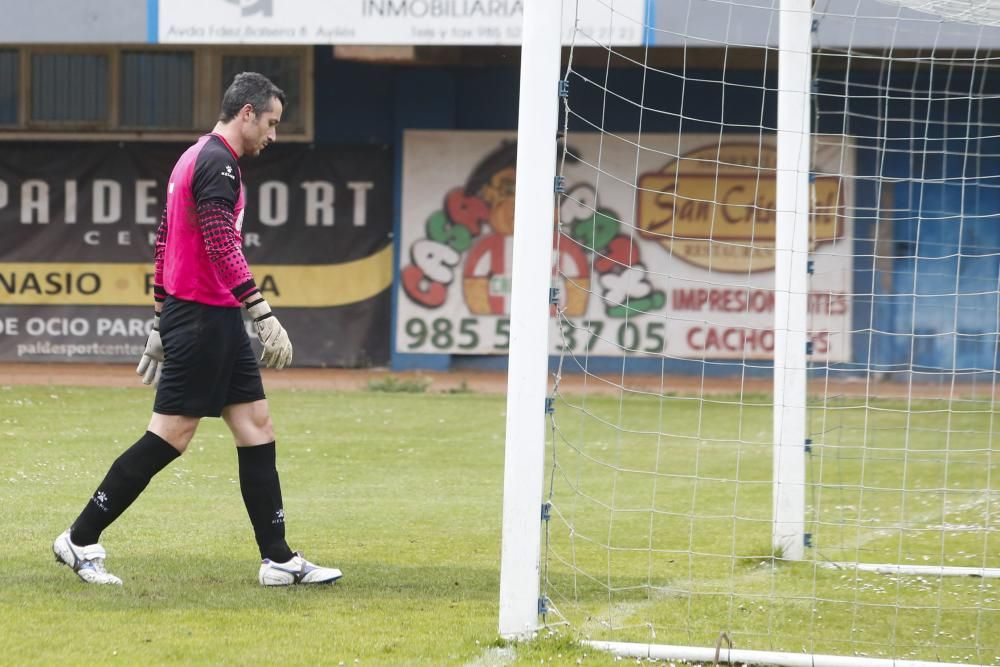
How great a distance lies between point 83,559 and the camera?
18.6 ft

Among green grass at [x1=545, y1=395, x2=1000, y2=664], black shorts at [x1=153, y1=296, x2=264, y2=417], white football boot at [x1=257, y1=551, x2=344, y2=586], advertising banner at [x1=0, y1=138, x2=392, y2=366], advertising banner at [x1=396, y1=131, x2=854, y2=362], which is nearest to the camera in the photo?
green grass at [x1=545, y1=395, x2=1000, y2=664]

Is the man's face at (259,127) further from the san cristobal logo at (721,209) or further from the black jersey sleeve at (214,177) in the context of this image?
the san cristobal logo at (721,209)

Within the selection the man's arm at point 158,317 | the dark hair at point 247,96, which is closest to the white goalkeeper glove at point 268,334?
the man's arm at point 158,317

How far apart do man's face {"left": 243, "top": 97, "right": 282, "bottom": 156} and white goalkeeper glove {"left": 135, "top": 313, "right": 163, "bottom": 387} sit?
0.84m

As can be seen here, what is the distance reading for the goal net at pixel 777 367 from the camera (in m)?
5.95

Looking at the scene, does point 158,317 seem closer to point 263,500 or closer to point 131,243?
point 263,500

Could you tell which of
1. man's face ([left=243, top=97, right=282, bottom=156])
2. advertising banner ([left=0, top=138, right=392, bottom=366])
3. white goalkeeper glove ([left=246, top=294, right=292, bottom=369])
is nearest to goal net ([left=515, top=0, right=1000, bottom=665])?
white goalkeeper glove ([left=246, top=294, right=292, bottom=369])

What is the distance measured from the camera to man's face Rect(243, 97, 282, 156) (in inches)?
230

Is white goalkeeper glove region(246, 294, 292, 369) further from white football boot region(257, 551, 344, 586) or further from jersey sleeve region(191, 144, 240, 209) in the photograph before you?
white football boot region(257, 551, 344, 586)

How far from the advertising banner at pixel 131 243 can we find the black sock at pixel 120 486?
540 inches

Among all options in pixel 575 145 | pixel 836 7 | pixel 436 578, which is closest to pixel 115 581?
pixel 436 578

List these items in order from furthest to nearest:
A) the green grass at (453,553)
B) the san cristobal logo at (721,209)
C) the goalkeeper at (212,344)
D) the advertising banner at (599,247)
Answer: the advertising banner at (599,247)
the san cristobal logo at (721,209)
the goalkeeper at (212,344)
the green grass at (453,553)

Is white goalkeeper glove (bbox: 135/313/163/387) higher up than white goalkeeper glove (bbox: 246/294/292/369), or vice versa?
white goalkeeper glove (bbox: 246/294/292/369)

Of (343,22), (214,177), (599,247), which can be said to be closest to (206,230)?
(214,177)
